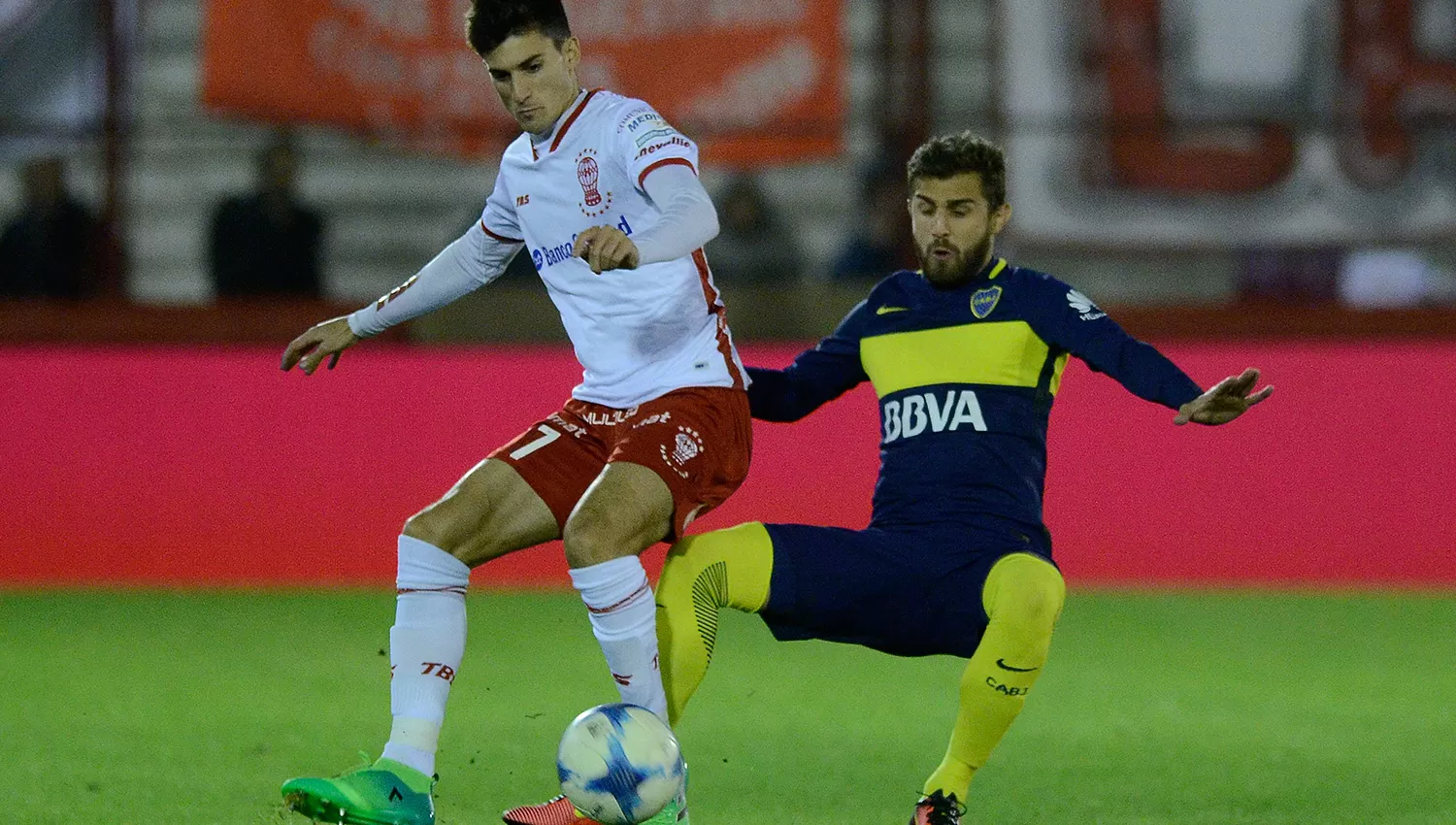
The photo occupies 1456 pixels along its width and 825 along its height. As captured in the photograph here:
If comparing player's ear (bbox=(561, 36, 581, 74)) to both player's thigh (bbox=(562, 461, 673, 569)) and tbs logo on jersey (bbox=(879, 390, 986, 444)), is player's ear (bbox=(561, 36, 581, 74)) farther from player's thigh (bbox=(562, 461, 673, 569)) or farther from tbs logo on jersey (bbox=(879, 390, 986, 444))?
tbs logo on jersey (bbox=(879, 390, 986, 444))

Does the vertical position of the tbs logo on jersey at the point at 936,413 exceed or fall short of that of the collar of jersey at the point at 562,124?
it falls short

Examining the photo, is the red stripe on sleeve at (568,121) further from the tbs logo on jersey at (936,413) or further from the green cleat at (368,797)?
the green cleat at (368,797)

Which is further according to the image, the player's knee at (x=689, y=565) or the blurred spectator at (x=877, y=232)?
the blurred spectator at (x=877, y=232)

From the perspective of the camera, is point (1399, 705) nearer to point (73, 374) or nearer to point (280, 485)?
point (280, 485)

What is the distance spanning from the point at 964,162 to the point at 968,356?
42cm

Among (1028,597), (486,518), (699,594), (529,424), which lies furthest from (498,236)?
(529,424)

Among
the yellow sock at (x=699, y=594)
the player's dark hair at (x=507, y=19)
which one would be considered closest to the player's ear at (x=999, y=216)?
the yellow sock at (x=699, y=594)

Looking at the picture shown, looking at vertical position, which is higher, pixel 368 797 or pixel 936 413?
pixel 936 413

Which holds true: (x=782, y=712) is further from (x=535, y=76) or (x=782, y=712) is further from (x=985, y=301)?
(x=535, y=76)

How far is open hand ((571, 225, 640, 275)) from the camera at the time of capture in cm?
361

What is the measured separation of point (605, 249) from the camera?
361cm

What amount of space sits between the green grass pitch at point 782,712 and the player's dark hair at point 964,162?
1389 mm

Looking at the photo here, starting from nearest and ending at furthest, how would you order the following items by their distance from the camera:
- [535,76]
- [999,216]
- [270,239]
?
1. [535,76]
2. [999,216]
3. [270,239]

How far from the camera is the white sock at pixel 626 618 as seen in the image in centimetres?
385
